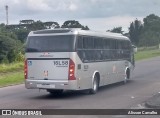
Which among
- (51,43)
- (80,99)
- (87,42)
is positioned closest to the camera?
(80,99)

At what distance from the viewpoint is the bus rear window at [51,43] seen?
20.0m

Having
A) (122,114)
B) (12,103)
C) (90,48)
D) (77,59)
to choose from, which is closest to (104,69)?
(90,48)

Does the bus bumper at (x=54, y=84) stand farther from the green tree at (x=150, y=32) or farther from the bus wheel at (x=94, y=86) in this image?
the green tree at (x=150, y=32)

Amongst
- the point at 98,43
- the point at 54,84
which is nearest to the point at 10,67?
the point at 98,43

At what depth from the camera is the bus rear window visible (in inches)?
786

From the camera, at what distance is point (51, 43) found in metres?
20.3

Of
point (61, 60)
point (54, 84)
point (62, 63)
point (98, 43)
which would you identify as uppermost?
point (98, 43)

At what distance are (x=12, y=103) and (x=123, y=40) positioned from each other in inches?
441

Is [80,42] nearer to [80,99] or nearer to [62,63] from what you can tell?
[62,63]

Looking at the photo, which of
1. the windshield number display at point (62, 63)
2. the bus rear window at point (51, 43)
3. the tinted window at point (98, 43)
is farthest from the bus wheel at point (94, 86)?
the bus rear window at point (51, 43)

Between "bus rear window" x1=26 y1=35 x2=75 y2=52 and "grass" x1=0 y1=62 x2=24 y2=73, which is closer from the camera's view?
"bus rear window" x1=26 y1=35 x2=75 y2=52

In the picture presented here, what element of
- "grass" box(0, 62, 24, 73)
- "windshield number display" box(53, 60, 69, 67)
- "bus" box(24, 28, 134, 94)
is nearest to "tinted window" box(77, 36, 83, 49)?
"bus" box(24, 28, 134, 94)

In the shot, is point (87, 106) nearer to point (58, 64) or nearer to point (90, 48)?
point (58, 64)

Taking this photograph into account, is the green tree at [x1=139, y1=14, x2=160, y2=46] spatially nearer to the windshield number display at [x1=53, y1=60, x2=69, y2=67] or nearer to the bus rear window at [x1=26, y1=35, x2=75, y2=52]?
the bus rear window at [x1=26, y1=35, x2=75, y2=52]
